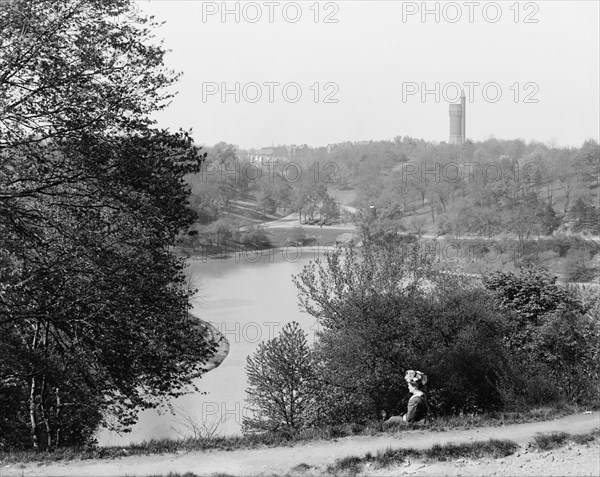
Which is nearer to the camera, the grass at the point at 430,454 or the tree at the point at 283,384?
the grass at the point at 430,454

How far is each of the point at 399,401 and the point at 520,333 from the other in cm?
359

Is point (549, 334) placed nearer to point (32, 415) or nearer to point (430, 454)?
point (430, 454)

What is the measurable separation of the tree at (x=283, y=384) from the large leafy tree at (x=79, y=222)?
5086 millimetres

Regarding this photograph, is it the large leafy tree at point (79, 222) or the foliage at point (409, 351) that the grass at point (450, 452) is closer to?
the large leafy tree at point (79, 222)

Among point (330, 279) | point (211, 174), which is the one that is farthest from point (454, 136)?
point (330, 279)

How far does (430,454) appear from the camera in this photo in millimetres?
6941

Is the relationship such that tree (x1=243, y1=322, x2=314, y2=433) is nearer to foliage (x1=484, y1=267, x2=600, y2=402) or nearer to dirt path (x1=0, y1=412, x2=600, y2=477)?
foliage (x1=484, y1=267, x2=600, y2=402)

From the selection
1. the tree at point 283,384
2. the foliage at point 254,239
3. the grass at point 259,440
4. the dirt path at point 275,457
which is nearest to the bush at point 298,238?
the foliage at point 254,239

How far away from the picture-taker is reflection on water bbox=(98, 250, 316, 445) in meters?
17.4

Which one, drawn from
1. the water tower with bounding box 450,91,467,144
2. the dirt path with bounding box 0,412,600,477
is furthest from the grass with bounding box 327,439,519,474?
the water tower with bounding box 450,91,467,144

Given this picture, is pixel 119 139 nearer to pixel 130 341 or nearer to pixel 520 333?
pixel 130 341

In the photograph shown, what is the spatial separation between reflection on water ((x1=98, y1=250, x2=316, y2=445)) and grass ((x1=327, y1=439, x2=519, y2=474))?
4.01 m

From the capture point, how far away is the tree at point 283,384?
14.4 metres

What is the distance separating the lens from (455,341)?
1372 centimetres
